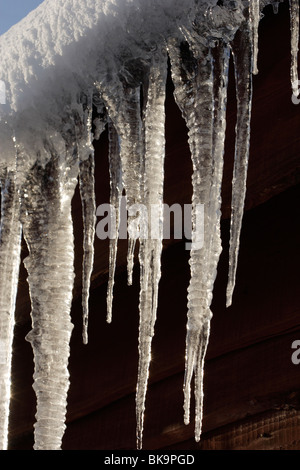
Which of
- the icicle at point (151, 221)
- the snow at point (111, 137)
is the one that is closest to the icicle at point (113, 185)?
the snow at point (111, 137)

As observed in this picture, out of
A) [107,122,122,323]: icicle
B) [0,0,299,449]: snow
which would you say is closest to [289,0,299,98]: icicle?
[0,0,299,449]: snow

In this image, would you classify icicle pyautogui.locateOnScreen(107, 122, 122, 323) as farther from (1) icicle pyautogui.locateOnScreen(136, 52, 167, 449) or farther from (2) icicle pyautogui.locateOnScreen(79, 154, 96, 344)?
(1) icicle pyautogui.locateOnScreen(136, 52, 167, 449)

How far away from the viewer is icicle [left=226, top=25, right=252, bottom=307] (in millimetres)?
1178

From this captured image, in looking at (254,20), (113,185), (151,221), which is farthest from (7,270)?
(254,20)

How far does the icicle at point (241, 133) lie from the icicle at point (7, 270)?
1.89ft

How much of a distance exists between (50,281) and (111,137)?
0.33 m

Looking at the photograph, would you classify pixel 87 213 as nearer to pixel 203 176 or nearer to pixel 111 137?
pixel 111 137

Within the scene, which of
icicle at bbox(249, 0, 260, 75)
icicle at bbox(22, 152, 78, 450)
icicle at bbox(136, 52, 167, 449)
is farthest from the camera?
icicle at bbox(22, 152, 78, 450)

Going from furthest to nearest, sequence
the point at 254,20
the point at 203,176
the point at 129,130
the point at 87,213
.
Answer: the point at 87,213, the point at 129,130, the point at 203,176, the point at 254,20

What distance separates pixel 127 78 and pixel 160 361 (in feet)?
1.92

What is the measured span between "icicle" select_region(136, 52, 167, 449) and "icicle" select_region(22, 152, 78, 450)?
0.20 m

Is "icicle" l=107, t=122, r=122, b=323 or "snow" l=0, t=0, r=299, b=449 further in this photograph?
"icicle" l=107, t=122, r=122, b=323

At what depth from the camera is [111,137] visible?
4.75 feet

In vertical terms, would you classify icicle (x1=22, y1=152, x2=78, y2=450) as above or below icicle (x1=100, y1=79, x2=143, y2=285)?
below
